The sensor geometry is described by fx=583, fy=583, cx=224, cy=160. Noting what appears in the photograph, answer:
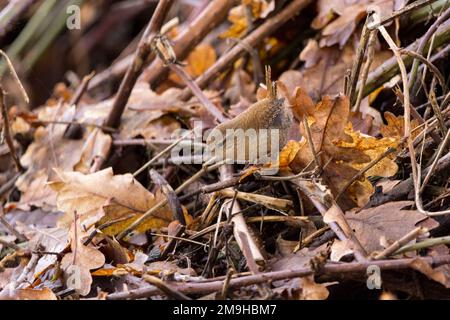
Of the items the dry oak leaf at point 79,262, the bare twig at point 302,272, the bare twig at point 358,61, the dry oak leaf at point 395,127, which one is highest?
the bare twig at point 358,61

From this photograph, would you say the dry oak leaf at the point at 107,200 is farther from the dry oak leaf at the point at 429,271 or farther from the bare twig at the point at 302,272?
the dry oak leaf at the point at 429,271

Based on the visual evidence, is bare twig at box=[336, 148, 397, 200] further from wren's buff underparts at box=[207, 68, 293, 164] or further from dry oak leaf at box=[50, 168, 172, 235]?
dry oak leaf at box=[50, 168, 172, 235]

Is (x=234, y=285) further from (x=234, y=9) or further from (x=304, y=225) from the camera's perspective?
(x=234, y=9)

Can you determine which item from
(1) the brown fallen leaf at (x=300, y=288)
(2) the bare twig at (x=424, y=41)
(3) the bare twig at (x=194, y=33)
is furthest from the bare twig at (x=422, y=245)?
(3) the bare twig at (x=194, y=33)

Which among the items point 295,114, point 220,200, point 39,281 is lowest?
point 39,281

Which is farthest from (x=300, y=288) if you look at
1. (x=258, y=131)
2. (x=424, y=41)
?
(x=424, y=41)

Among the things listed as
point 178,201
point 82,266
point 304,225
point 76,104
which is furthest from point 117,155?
point 304,225
